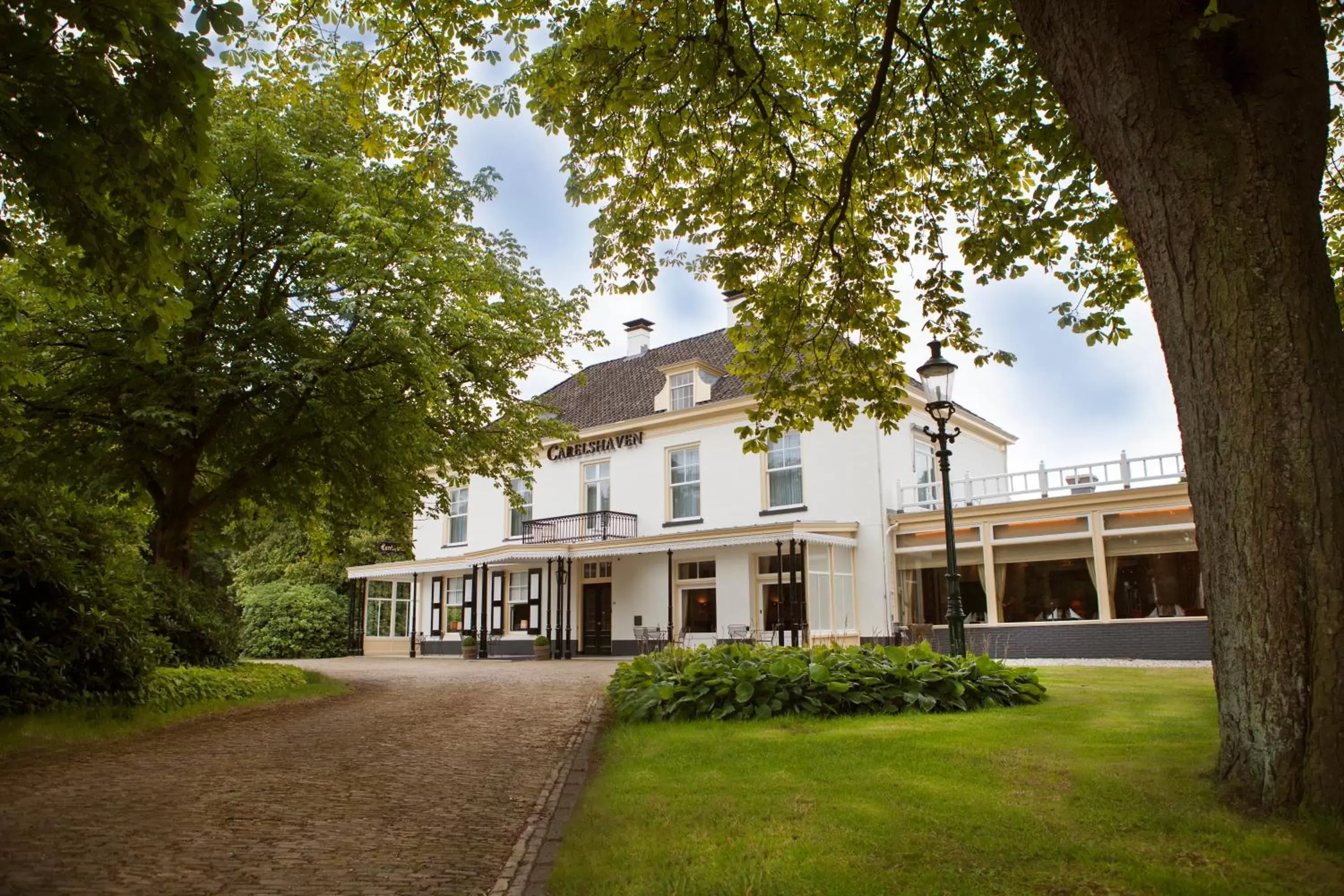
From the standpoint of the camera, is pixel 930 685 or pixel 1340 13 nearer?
pixel 1340 13

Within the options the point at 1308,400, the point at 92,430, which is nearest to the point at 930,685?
the point at 1308,400

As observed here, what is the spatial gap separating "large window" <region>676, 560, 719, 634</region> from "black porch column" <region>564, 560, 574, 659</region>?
3.38m

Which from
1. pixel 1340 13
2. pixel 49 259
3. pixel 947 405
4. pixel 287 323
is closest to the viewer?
pixel 49 259

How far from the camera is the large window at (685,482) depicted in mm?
24281

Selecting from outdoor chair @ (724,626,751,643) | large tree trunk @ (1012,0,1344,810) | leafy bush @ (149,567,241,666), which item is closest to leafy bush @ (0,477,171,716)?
leafy bush @ (149,567,241,666)

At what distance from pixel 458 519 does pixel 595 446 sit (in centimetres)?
686

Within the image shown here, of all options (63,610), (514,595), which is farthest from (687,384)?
(63,610)

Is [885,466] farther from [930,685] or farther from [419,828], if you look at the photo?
[419,828]

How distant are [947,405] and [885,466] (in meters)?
10.9

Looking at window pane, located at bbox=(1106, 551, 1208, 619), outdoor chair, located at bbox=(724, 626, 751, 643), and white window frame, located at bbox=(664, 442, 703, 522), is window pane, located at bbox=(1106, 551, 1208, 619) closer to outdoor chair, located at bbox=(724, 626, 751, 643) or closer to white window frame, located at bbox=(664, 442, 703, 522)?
outdoor chair, located at bbox=(724, 626, 751, 643)

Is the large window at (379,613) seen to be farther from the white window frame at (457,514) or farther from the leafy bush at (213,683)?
the leafy bush at (213,683)

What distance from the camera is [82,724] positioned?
8.51 metres

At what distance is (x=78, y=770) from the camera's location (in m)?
6.80

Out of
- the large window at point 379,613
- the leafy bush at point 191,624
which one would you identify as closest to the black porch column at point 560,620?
the large window at point 379,613
